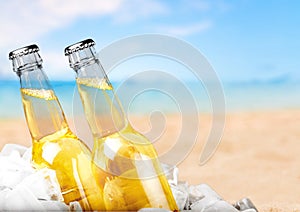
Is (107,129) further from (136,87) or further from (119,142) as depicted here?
Result: (136,87)

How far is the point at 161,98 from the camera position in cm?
145

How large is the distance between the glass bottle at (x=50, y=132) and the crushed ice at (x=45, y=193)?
0.02 metres

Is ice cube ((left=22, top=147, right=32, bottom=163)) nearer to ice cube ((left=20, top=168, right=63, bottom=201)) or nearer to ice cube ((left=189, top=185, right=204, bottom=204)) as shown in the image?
ice cube ((left=20, top=168, right=63, bottom=201))

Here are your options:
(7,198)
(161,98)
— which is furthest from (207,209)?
(161,98)

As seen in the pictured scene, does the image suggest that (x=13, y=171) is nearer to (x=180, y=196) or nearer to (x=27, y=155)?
(x=27, y=155)

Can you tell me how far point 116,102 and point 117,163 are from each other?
0.31 ft

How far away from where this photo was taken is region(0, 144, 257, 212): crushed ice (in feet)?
2.37

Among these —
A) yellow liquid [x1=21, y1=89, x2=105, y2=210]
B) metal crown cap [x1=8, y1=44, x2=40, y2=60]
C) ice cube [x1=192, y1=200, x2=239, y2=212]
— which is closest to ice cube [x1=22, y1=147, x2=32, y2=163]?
Result: yellow liquid [x1=21, y1=89, x2=105, y2=210]

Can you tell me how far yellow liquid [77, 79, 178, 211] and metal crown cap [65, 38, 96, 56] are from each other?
0.05m

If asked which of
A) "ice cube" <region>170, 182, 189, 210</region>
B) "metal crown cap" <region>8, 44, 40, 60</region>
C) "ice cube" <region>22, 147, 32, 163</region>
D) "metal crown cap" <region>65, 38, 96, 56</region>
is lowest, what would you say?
"ice cube" <region>170, 182, 189, 210</region>

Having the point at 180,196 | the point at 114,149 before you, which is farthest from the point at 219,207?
the point at 114,149

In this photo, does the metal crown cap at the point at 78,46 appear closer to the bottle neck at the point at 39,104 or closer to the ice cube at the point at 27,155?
the bottle neck at the point at 39,104

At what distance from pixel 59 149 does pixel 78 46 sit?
169 mm

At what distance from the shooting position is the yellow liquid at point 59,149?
76cm
